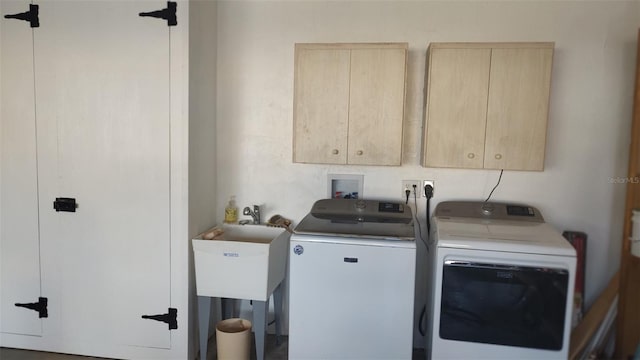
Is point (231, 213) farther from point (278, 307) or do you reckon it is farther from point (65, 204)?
point (65, 204)

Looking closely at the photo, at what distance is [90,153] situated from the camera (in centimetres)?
261

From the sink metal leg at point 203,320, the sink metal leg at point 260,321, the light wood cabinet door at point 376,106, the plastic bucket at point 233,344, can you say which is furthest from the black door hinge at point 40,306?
the light wood cabinet door at point 376,106

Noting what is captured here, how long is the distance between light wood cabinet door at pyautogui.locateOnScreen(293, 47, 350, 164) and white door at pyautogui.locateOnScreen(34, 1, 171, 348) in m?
0.72

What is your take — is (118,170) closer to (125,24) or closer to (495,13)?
(125,24)

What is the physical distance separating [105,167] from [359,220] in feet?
4.77

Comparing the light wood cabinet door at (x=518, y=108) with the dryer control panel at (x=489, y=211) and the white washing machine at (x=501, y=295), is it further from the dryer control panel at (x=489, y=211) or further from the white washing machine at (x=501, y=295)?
the white washing machine at (x=501, y=295)

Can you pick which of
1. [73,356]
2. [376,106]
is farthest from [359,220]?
[73,356]

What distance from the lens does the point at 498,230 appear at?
2.37 m

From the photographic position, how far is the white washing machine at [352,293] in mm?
2256

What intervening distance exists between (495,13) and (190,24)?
1.72 meters

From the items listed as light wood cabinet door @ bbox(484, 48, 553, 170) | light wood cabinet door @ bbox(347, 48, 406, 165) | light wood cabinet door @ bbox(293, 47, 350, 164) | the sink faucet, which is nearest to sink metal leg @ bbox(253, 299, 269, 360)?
the sink faucet

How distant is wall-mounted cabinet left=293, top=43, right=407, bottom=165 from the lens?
8.29 ft

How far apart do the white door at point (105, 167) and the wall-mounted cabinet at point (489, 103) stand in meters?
1.49

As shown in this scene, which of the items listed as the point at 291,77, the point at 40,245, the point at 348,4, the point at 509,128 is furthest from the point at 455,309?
the point at 40,245
